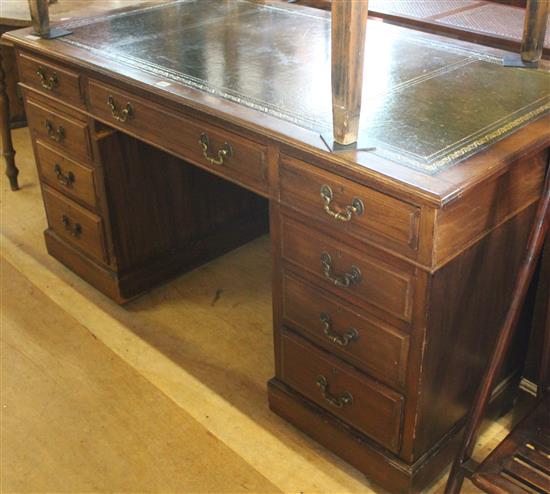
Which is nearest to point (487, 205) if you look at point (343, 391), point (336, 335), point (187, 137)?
point (336, 335)

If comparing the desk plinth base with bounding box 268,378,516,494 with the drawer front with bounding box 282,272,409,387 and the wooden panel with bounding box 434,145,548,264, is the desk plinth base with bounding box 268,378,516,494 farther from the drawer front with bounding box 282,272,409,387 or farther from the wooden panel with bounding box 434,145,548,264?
the wooden panel with bounding box 434,145,548,264

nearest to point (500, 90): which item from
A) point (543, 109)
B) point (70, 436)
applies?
point (543, 109)

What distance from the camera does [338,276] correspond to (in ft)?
5.43

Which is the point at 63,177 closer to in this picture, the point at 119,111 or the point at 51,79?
the point at 51,79

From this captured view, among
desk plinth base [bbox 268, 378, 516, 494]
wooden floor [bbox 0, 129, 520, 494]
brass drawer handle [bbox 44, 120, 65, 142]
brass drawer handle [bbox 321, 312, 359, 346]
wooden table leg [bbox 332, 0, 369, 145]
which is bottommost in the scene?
wooden floor [bbox 0, 129, 520, 494]

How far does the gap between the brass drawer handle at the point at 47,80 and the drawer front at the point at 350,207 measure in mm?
992

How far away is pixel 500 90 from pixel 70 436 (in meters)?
1.45

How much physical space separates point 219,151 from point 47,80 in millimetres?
821

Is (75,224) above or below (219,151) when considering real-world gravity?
below

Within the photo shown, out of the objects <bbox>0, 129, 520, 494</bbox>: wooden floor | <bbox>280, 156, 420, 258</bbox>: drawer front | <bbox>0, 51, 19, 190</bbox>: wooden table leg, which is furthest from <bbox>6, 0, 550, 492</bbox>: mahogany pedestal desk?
<bbox>0, 51, 19, 190</bbox>: wooden table leg

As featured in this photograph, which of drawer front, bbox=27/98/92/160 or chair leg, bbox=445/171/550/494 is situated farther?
drawer front, bbox=27/98/92/160

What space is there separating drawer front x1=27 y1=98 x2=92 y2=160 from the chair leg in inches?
54.8

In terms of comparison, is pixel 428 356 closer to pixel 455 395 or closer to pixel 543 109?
pixel 455 395

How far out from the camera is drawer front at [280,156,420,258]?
144 cm
